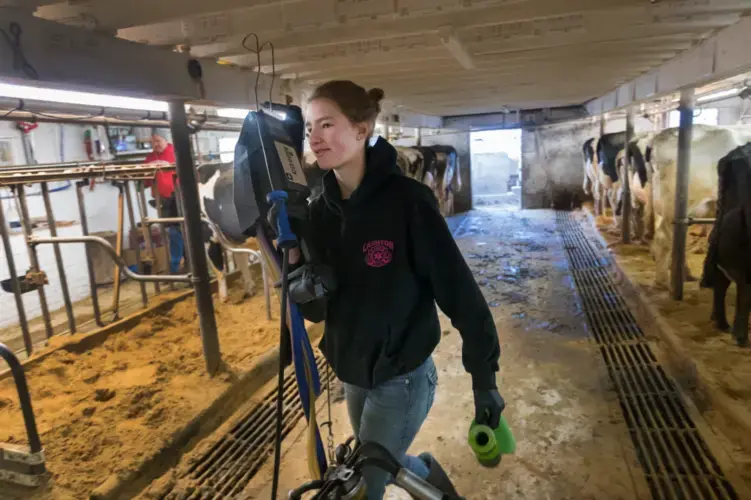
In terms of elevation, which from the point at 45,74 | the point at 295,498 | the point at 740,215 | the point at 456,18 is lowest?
the point at 295,498

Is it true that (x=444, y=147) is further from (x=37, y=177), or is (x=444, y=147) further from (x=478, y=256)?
(x=37, y=177)

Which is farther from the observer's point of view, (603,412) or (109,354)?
(109,354)

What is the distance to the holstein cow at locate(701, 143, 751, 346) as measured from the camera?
3.63 meters

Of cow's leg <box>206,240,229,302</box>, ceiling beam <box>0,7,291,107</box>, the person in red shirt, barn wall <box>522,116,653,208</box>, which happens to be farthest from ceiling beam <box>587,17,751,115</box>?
barn wall <box>522,116,653,208</box>

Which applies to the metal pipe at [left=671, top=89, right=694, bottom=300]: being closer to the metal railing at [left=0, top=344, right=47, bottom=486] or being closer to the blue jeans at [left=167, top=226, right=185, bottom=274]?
the metal railing at [left=0, top=344, right=47, bottom=486]

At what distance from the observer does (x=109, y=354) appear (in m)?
4.16

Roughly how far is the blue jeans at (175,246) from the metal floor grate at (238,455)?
394 cm

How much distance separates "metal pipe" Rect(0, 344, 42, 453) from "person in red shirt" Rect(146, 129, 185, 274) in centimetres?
404

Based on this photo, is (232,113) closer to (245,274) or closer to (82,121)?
(245,274)

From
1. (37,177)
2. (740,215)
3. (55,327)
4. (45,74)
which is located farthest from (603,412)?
(55,327)

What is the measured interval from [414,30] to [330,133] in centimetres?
167

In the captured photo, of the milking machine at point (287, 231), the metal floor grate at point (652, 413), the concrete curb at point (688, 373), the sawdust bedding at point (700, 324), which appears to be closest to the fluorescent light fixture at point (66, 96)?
the milking machine at point (287, 231)

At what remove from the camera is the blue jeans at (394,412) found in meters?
1.57

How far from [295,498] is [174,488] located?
1.85 meters
